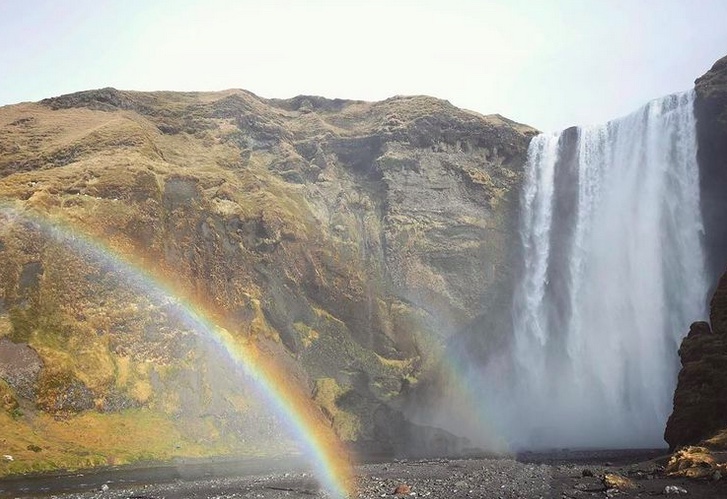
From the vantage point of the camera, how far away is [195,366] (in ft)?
184

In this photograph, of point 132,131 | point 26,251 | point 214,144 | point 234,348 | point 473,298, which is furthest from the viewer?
point 214,144

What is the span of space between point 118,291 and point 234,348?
1342cm

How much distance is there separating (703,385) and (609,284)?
29503mm

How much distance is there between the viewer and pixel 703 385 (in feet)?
125

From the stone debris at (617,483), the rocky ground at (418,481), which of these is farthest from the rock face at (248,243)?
the stone debris at (617,483)

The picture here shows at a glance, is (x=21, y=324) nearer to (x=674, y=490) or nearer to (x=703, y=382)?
(x=674, y=490)

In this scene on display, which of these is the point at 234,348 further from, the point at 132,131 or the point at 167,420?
the point at 132,131

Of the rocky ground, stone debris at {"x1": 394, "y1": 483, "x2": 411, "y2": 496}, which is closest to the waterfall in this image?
the rocky ground

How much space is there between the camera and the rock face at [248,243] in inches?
2140

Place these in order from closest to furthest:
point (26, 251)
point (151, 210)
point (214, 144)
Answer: point (26, 251)
point (151, 210)
point (214, 144)

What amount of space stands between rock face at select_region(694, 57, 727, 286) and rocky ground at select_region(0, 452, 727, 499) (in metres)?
26.5

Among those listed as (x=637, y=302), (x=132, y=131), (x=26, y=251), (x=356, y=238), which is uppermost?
(x=132, y=131)

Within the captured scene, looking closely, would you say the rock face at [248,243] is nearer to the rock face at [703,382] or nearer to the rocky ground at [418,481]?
the rocky ground at [418,481]

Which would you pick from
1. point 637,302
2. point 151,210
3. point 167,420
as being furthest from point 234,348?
point 637,302
